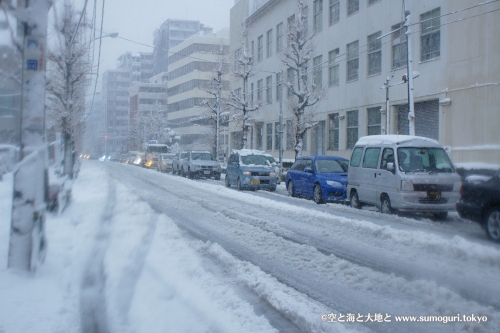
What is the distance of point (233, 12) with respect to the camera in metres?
56.3

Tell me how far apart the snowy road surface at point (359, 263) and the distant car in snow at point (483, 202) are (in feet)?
1.37

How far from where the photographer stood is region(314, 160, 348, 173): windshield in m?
18.4

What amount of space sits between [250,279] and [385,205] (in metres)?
8.31

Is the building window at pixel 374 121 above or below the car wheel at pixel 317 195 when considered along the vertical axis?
above

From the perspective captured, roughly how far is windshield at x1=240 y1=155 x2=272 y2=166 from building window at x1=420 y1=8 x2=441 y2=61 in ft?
32.1

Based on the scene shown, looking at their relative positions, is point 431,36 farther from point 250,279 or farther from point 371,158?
point 250,279

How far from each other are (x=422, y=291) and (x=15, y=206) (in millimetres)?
5249

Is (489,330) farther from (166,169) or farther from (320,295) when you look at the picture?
(166,169)

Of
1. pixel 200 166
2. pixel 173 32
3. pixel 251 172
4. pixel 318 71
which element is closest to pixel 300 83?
pixel 318 71

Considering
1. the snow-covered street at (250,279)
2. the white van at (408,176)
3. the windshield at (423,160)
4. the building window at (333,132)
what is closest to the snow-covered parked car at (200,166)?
the building window at (333,132)

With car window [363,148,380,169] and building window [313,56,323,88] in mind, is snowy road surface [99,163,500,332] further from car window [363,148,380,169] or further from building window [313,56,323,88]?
building window [313,56,323,88]

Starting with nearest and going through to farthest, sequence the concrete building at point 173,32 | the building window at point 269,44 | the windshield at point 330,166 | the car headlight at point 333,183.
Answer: the car headlight at point 333,183
the windshield at point 330,166
the building window at point 269,44
the concrete building at point 173,32

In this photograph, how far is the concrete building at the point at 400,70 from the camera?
21.7 meters

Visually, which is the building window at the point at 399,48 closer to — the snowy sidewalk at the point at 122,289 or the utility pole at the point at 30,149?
the snowy sidewalk at the point at 122,289
